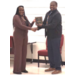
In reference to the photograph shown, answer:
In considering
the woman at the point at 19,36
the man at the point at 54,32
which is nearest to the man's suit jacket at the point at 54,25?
the man at the point at 54,32

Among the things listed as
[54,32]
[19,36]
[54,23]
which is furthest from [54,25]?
[19,36]

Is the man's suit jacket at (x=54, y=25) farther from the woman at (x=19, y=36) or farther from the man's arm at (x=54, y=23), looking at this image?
the woman at (x=19, y=36)

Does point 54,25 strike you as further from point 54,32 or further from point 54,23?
point 54,32

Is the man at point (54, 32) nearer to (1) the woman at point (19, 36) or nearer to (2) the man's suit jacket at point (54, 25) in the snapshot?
(2) the man's suit jacket at point (54, 25)

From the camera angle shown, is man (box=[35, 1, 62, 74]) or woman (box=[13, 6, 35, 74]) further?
man (box=[35, 1, 62, 74])

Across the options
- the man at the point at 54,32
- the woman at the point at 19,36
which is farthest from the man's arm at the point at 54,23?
the woman at the point at 19,36

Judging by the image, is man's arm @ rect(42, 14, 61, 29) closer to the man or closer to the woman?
the man

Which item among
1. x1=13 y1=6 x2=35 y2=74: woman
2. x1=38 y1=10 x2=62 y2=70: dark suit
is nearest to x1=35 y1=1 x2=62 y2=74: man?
x1=38 y1=10 x2=62 y2=70: dark suit

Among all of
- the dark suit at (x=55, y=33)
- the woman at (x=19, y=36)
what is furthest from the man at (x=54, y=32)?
the woman at (x=19, y=36)

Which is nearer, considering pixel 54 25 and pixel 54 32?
pixel 54 25

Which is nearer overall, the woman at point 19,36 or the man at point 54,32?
the woman at point 19,36

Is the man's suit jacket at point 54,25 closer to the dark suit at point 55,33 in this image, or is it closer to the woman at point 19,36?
the dark suit at point 55,33
